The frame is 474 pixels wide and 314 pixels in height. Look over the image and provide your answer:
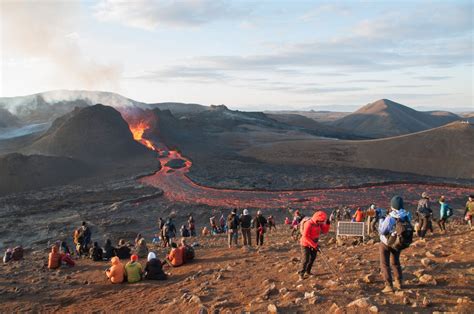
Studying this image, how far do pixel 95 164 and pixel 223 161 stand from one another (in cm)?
1504

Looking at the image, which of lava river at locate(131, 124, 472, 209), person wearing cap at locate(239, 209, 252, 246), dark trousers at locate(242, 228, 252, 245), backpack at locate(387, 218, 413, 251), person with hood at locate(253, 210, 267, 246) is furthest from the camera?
lava river at locate(131, 124, 472, 209)

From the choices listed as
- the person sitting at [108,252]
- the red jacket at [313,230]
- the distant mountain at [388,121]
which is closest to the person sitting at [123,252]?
the person sitting at [108,252]

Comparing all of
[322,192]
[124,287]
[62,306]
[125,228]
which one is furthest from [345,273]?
[322,192]

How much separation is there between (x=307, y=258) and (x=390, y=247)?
2.24m

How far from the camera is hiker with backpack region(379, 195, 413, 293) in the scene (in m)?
7.47

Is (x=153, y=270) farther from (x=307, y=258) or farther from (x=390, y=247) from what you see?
(x=390, y=247)

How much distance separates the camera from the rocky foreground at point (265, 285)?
752cm

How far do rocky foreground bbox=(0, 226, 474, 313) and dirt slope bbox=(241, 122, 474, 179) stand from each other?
39.4 metres

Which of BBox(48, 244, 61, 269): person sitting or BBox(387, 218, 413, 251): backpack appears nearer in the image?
BBox(387, 218, 413, 251): backpack

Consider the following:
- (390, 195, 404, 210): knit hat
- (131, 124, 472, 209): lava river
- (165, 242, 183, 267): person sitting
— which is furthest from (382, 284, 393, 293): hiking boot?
(131, 124, 472, 209): lava river

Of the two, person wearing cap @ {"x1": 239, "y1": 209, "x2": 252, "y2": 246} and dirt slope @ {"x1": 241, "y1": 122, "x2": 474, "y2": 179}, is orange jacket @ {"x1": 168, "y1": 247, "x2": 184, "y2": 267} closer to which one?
person wearing cap @ {"x1": 239, "y1": 209, "x2": 252, "y2": 246}

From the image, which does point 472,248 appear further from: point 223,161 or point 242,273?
point 223,161

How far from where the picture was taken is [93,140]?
2131 inches

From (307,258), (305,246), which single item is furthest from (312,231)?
(307,258)
